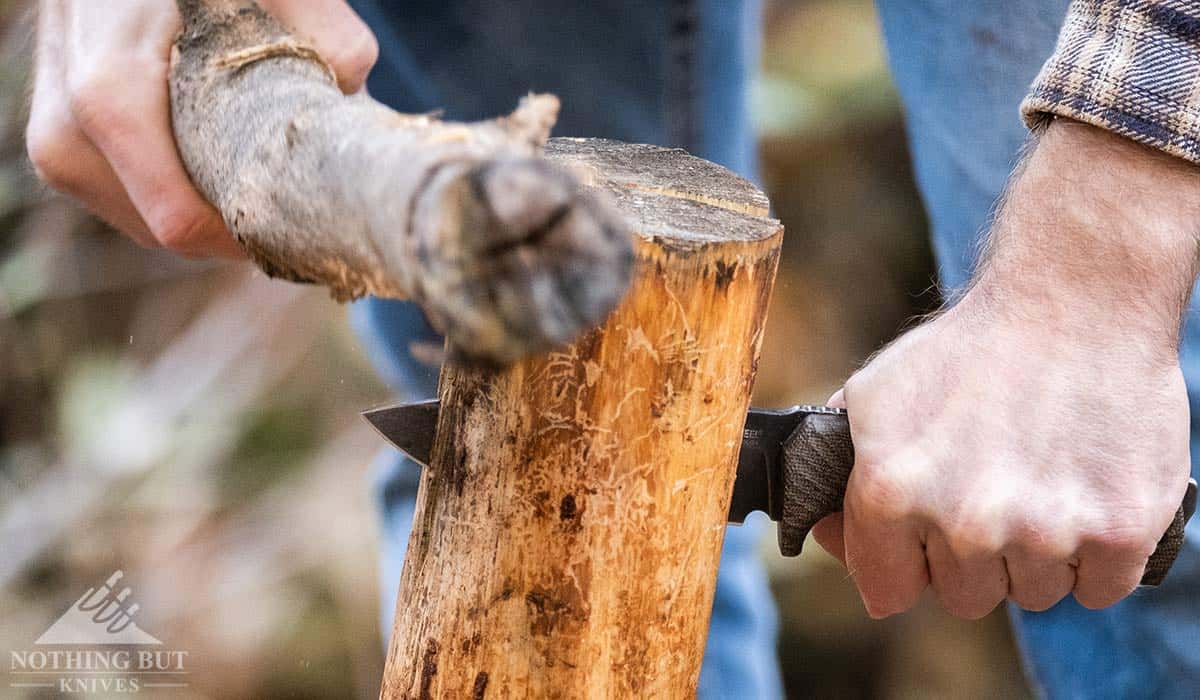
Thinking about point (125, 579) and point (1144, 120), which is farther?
point (125, 579)

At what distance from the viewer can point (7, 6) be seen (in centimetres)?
290

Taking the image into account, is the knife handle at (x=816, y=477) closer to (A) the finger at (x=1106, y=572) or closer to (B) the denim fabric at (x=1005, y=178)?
(A) the finger at (x=1106, y=572)

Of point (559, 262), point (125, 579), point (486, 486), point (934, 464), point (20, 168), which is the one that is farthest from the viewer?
point (20, 168)

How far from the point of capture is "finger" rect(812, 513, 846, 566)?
1.04 meters

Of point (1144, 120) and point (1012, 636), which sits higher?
point (1144, 120)

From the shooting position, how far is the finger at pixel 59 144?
910 millimetres

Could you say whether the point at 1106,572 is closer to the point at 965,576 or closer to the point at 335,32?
the point at 965,576

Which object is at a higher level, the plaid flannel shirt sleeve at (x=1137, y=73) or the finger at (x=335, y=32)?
the plaid flannel shirt sleeve at (x=1137, y=73)

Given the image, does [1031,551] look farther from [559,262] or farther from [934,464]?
[559,262]

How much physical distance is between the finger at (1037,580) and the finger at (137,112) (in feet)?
2.28

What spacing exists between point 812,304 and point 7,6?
2.15 meters

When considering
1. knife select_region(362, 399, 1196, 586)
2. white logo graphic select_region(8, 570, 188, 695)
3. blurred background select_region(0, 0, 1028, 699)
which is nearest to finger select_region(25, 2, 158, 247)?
knife select_region(362, 399, 1196, 586)

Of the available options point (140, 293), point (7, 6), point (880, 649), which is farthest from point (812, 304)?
point (7, 6)

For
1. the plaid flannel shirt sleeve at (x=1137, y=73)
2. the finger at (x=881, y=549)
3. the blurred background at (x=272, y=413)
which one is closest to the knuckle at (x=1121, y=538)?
the finger at (x=881, y=549)
